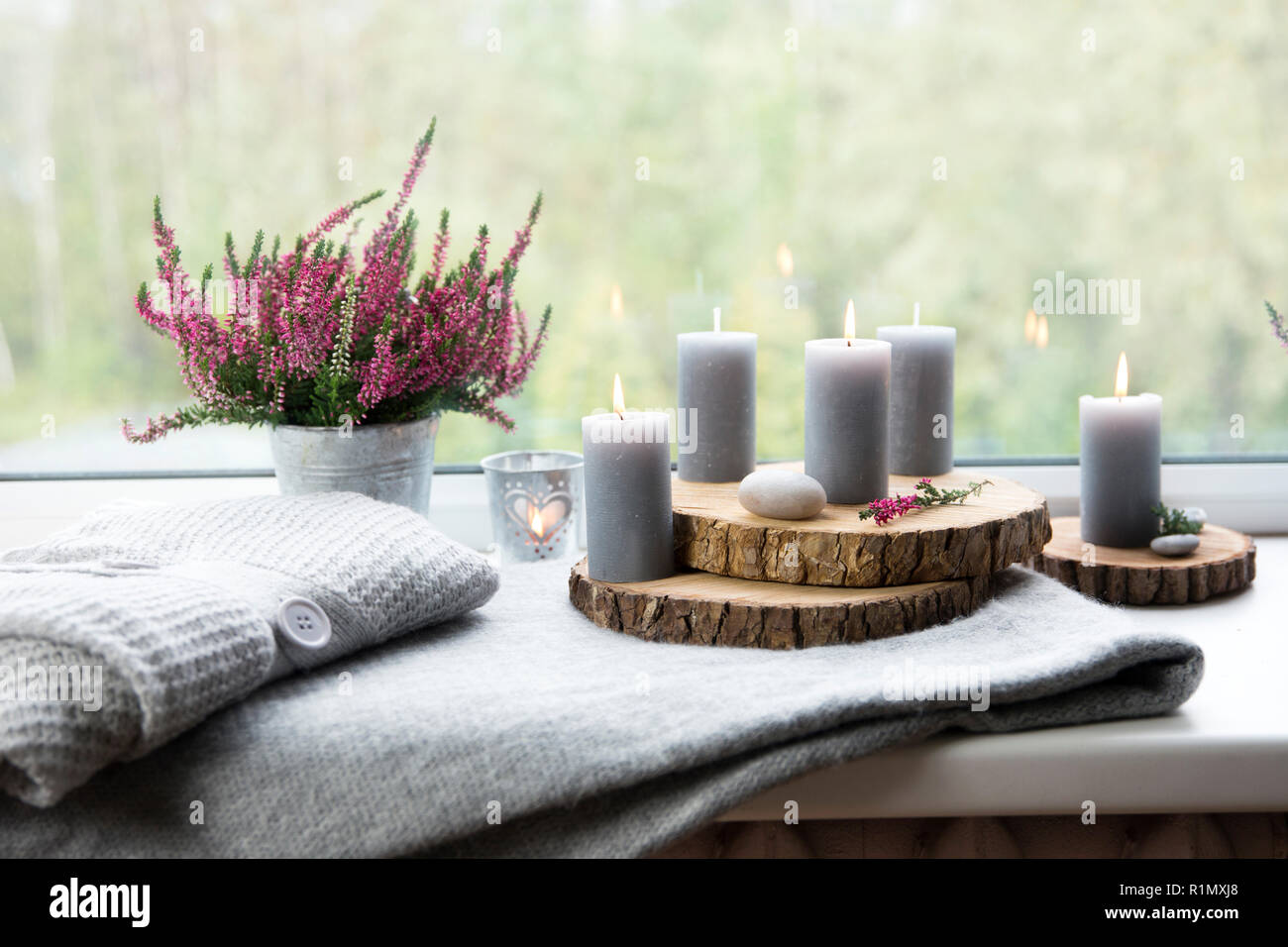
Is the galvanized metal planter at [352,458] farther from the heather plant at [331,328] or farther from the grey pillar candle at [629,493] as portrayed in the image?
the grey pillar candle at [629,493]

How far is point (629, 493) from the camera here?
869 mm

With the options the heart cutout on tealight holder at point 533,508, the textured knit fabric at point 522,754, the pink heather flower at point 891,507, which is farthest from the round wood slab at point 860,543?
the heart cutout on tealight holder at point 533,508

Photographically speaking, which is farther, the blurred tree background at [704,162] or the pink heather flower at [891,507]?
the blurred tree background at [704,162]

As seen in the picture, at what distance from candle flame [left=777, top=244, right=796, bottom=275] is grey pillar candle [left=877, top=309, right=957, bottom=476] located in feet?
0.68

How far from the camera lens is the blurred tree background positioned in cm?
124

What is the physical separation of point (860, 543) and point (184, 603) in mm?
476

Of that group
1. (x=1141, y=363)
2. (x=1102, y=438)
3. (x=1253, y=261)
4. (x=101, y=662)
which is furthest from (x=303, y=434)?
(x=1253, y=261)

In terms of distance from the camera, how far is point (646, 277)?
129 centimetres

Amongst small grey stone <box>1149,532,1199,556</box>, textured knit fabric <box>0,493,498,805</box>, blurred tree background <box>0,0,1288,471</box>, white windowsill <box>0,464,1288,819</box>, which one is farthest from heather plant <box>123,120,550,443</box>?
small grey stone <box>1149,532,1199,556</box>

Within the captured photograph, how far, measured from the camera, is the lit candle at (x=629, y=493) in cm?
87

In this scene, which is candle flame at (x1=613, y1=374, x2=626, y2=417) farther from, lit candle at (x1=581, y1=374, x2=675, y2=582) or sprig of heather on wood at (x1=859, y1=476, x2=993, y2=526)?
sprig of heather on wood at (x1=859, y1=476, x2=993, y2=526)

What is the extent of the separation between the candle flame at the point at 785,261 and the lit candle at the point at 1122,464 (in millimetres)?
356
